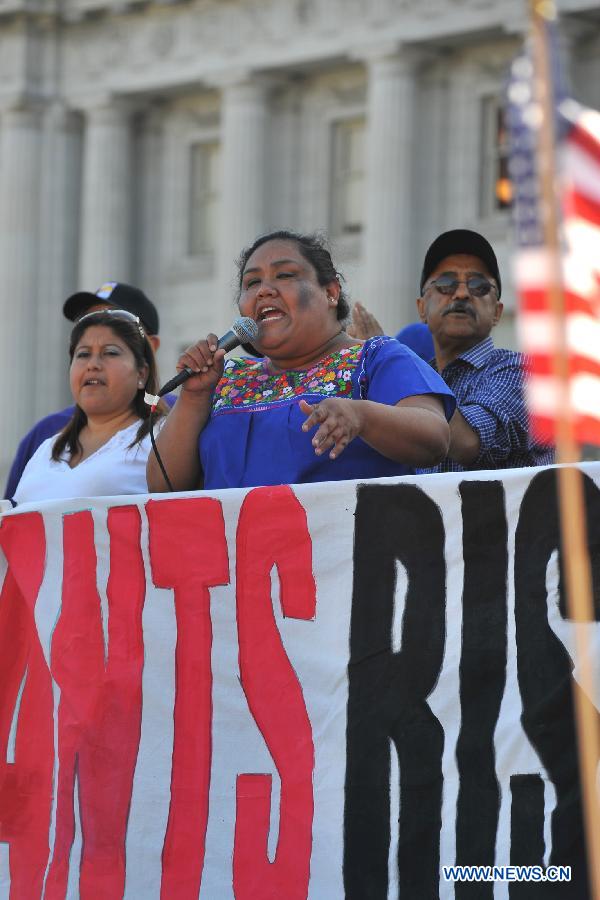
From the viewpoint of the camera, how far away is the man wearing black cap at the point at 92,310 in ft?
25.3

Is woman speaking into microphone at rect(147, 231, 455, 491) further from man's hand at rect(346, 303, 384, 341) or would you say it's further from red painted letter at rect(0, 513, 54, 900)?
man's hand at rect(346, 303, 384, 341)

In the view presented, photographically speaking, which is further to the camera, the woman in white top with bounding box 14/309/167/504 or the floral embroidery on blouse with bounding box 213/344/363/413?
the woman in white top with bounding box 14/309/167/504

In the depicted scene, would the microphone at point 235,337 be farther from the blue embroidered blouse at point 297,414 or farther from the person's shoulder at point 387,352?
the person's shoulder at point 387,352

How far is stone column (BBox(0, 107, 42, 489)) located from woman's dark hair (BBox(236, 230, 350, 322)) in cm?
3075

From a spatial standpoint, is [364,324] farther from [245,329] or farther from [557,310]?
[557,310]

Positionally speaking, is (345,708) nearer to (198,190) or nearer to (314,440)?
(314,440)

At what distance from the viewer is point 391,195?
32.6 metres

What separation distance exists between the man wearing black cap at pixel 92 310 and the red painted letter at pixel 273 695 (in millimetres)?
2435

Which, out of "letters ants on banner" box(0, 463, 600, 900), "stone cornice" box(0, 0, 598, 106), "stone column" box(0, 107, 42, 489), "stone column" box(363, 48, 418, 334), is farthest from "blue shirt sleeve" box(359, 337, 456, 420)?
"stone column" box(0, 107, 42, 489)

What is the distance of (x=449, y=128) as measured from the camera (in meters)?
33.1

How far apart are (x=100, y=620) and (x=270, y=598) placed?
0.62 meters

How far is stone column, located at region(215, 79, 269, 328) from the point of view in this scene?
114 feet

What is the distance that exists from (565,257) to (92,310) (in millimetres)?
4263

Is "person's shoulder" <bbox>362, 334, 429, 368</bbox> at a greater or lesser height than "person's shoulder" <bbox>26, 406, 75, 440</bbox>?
lesser
